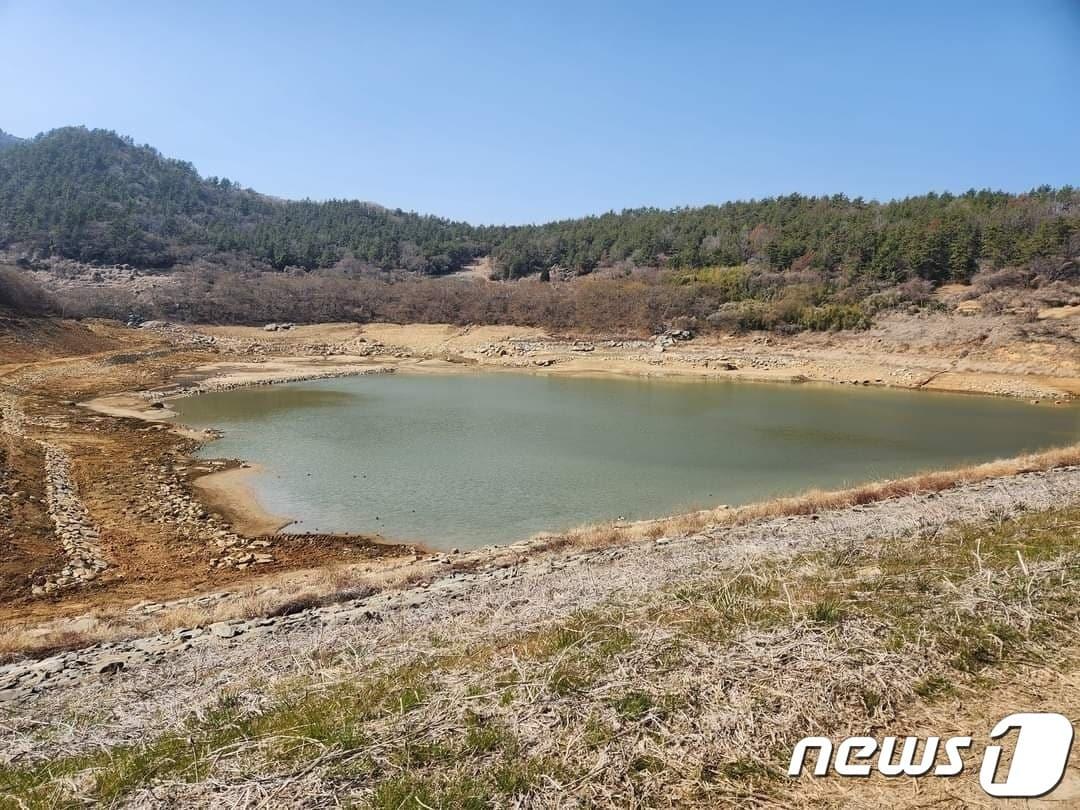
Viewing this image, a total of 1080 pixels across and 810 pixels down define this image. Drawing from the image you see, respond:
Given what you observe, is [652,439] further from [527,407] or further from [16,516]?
[16,516]

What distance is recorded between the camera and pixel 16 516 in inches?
519

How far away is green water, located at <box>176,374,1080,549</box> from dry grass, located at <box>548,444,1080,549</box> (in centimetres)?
187

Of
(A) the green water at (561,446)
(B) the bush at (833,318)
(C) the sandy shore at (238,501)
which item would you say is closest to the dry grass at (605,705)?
(A) the green water at (561,446)

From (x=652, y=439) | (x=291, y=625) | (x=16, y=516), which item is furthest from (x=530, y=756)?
(x=652, y=439)

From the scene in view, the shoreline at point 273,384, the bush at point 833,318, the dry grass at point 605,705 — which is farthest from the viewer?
the bush at point 833,318

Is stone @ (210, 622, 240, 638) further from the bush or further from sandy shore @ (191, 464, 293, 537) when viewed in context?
the bush

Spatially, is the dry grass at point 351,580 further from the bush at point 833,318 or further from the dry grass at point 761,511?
the bush at point 833,318

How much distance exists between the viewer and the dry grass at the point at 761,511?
1120cm

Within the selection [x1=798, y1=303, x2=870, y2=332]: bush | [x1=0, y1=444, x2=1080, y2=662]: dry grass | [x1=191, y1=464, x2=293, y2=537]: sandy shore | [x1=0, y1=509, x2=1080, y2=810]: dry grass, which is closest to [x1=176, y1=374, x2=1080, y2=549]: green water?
[x1=191, y1=464, x2=293, y2=537]: sandy shore

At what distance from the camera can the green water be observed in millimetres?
15062

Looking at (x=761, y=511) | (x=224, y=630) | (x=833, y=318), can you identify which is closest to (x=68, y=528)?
(x=224, y=630)

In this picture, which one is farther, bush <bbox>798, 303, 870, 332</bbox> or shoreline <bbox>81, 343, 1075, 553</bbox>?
bush <bbox>798, 303, 870, 332</bbox>

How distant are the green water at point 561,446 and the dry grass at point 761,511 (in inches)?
73.6

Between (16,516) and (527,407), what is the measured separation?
19.6 metres
